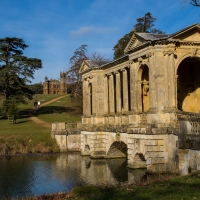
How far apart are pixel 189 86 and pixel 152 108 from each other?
283 inches

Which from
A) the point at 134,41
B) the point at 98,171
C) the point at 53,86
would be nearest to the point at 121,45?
the point at 134,41

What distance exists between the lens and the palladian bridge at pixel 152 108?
740 inches

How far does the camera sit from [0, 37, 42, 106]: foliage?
44688 mm

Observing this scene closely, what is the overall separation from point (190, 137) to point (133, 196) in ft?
22.3

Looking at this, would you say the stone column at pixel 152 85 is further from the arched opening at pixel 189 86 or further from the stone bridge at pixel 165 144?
the arched opening at pixel 189 86

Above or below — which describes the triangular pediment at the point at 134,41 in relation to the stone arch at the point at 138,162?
above

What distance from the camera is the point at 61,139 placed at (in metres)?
35.3

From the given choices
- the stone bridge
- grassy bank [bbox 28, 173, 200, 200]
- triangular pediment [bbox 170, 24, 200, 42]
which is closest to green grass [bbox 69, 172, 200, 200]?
grassy bank [bbox 28, 173, 200, 200]

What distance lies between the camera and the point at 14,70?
44.7m

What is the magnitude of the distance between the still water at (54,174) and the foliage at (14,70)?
16.3 meters

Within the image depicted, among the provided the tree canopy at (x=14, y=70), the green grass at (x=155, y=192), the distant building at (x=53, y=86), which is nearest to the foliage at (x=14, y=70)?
the tree canopy at (x=14, y=70)

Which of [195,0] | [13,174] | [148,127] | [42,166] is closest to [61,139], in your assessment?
[42,166]

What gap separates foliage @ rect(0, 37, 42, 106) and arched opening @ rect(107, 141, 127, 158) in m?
19.3

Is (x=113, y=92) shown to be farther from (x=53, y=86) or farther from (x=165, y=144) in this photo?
(x=53, y=86)
